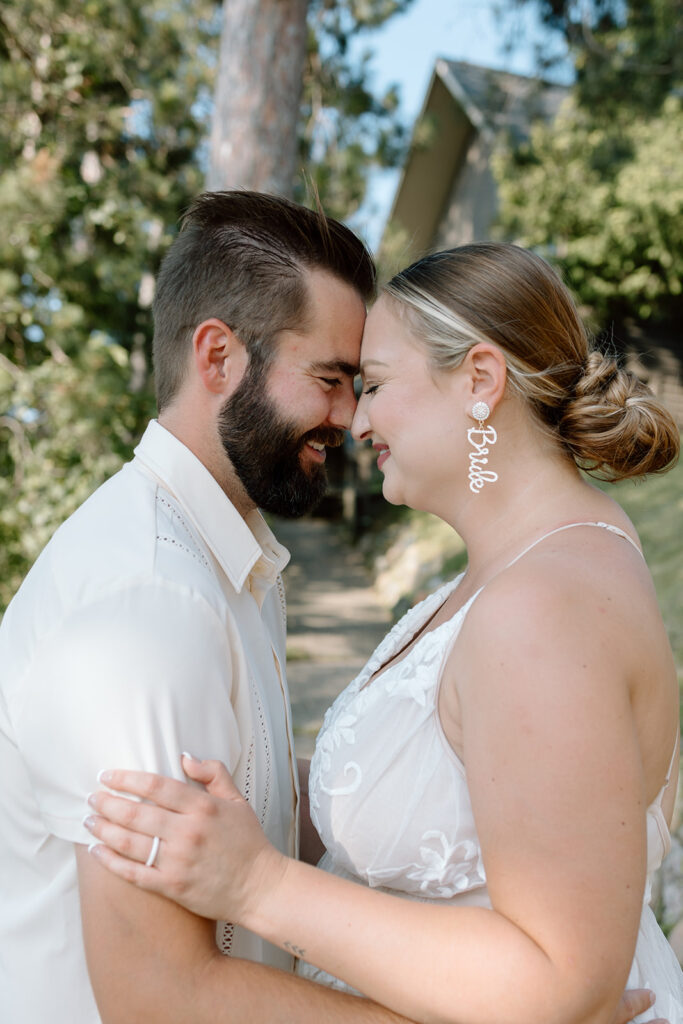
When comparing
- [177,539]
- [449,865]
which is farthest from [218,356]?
[449,865]

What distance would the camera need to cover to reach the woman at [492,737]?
1308mm

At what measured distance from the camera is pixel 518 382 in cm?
181

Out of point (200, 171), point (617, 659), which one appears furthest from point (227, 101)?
point (200, 171)

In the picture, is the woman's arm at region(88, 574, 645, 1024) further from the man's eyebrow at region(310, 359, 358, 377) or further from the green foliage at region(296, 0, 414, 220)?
the green foliage at region(296, 0, 414, 220)

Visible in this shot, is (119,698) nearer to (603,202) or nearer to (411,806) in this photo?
(411,806)

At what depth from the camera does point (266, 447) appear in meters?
2.21

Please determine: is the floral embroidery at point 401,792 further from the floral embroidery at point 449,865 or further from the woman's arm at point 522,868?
the woman's arm at point 522,868

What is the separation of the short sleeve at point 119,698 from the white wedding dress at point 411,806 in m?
0.32

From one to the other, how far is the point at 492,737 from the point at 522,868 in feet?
0.64

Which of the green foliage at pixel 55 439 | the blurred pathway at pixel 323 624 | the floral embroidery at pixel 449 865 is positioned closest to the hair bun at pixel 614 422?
the floral embroidery at pixel 449 865

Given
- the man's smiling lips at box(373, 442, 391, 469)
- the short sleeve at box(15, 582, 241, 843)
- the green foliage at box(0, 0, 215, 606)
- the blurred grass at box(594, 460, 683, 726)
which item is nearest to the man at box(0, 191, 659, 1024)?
the short sleeve at box(15, 582, 241, 843)

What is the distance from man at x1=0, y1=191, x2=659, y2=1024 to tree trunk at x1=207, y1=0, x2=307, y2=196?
3.23m

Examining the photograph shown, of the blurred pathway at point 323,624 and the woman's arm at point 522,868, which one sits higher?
the woman's arm at point 522,868

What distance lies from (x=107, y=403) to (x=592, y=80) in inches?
316
